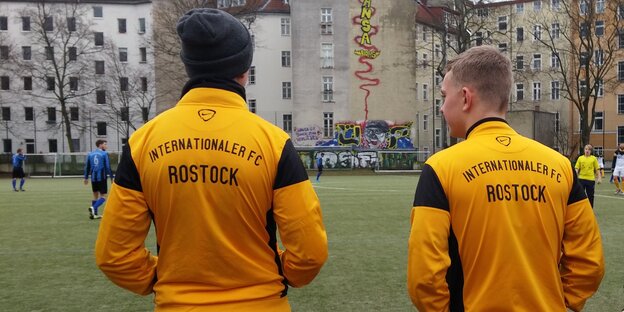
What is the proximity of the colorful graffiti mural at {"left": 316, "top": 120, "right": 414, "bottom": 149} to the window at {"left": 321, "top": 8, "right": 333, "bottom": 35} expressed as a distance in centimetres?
965

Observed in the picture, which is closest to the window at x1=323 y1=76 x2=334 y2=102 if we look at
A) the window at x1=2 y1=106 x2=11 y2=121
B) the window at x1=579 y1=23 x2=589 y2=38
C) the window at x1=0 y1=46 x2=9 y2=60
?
the window at x1=579 y1=23 x2=589 y2=38

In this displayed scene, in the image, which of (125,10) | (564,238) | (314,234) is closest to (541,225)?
(564,238)

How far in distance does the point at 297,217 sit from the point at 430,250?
0.58 meters

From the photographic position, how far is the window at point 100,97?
63706 millimetres

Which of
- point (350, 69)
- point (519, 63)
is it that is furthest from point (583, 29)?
point (350, 69)

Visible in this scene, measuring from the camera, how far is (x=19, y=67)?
57.8 metres

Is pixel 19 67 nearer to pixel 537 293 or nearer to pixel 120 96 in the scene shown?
pixel 120 96

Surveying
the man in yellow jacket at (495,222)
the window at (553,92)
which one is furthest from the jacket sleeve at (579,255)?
the window at (553,92)

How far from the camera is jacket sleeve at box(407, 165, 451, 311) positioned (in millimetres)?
2279

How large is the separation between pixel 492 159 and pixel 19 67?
64.7 m

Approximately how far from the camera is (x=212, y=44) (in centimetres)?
237

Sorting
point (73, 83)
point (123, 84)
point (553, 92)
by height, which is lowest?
point (553, 92)

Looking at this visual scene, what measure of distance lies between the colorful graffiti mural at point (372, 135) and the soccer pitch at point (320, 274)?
134 ft

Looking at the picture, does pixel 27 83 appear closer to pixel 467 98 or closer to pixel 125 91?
pixel 125 91
